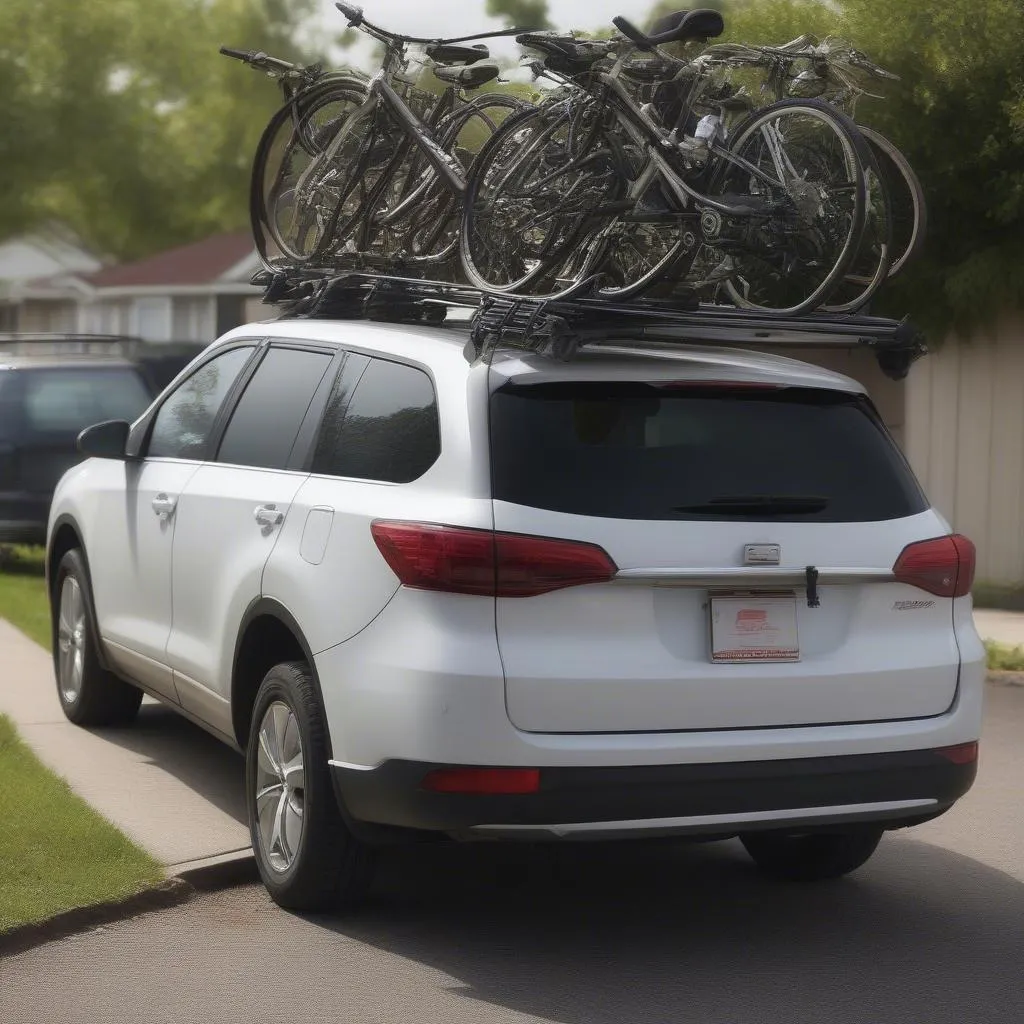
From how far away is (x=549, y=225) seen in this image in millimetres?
6652

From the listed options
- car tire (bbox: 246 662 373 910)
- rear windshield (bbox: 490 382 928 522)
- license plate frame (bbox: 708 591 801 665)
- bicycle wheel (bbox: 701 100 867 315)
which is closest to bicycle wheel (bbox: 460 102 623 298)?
bicycle wheel (bbox: 701 100 867 315)

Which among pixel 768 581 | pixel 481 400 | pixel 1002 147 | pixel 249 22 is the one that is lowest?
pixel 768 581

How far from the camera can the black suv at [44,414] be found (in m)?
15.1

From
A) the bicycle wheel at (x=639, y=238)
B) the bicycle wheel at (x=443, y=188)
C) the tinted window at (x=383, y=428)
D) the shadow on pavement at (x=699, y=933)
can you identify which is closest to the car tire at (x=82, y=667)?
the bicycle wheel at (x=443, y=188)

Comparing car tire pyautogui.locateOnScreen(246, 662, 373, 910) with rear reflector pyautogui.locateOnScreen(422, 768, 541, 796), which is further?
car tire pyautogui.locateOnScreen(246, 662, 373, 910)

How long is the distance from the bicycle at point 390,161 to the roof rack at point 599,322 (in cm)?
85

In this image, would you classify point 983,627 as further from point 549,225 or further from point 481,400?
point 481,400

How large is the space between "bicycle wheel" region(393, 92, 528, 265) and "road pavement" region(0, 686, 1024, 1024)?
8.09 feet

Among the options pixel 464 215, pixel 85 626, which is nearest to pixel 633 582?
pixel 464 215

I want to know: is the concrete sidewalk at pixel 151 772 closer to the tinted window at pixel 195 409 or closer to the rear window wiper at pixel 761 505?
the tinted window at pixel 195 409

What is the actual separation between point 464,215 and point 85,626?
109 inches

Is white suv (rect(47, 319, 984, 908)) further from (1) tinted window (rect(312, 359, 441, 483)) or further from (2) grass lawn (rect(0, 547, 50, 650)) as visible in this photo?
(2) grass lawn (rect(0, 547, 50, 650))

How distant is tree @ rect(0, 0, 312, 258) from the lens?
60.2 meters

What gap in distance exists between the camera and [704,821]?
5.35 meters
